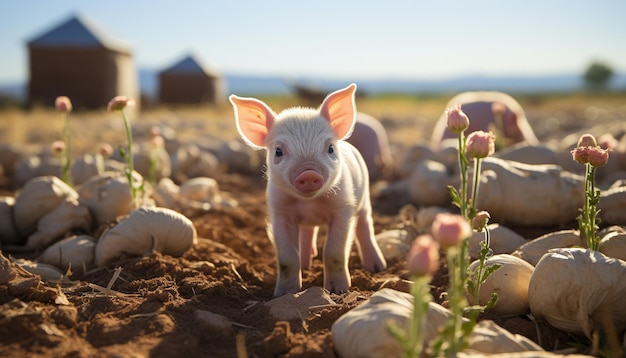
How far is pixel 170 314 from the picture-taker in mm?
3029

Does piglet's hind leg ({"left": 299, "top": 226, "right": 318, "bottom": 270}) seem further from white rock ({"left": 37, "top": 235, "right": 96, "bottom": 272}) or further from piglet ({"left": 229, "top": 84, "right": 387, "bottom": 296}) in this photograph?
white rock ({"left": 37, "top": 235, "right": 96, "bottom": 272})

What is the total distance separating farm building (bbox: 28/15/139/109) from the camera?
20.0m

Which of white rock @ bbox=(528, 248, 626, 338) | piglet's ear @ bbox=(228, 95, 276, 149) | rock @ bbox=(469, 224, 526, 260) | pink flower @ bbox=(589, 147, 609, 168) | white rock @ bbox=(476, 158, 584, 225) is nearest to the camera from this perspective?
white rock @ bbox=(528, 248, 626, 338)

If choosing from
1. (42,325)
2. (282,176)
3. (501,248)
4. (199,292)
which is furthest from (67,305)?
(501,248)

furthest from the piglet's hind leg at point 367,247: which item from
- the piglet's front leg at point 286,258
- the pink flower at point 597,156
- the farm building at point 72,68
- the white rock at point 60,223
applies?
the farm building at point 72,68

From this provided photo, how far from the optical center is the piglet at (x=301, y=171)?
354 centimetres

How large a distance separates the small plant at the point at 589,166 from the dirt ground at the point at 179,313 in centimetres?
59

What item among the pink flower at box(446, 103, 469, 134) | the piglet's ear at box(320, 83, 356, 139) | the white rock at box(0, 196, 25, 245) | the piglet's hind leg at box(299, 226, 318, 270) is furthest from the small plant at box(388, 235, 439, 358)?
the white rock at box(0, 196, 25, 245)

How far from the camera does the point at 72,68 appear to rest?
2014 cm

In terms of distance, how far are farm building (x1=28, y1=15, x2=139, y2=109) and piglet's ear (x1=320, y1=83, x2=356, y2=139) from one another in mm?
17824

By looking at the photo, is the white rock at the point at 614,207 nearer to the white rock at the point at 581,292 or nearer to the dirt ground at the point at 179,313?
the dirt ground at the point at 179,313

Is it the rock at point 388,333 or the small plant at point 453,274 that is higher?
the small plant at point 453,274

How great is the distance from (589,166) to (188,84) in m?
23.8

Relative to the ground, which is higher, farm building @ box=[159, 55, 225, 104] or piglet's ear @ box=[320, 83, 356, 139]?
piglet's ear @ box=[320, 83, 356, 139]
